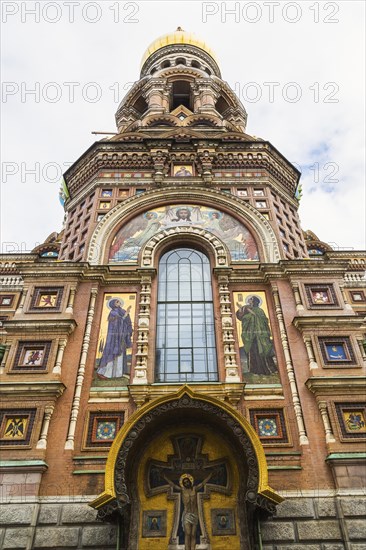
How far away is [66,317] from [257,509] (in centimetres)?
819

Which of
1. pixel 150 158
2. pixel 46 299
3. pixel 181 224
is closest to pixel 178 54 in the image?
pixel 150 158

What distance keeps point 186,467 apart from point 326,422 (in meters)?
4.03

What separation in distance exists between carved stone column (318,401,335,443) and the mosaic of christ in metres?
6.47

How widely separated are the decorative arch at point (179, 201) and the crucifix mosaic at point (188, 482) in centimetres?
775

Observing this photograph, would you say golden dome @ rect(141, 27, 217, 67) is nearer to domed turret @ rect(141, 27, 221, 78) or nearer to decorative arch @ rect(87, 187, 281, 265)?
domed turret @ rect(141, 27, 221, 78)

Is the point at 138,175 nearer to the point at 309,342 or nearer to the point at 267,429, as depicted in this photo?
the point at 309,342

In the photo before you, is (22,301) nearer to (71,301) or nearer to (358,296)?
(71,301)

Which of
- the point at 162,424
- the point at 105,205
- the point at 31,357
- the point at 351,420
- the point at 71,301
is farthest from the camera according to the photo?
the point at 105,205

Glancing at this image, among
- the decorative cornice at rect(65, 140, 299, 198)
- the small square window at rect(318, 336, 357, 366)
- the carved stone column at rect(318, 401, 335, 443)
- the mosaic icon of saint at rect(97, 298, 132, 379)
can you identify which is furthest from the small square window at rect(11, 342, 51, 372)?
the decorative cornice at rect(65, 140, 299, 198)

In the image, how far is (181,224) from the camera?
18344mm

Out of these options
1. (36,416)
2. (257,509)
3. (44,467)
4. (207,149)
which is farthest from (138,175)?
(257,509)

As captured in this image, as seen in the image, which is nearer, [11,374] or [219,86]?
[11,374]

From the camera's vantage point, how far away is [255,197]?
19.8 m

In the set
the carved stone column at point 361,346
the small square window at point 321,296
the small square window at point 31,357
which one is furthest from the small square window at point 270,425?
the small square window at point 31,357
